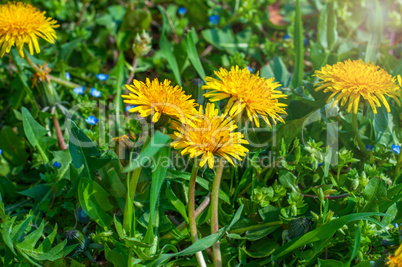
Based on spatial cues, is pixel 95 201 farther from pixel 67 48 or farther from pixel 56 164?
pixel 67 48

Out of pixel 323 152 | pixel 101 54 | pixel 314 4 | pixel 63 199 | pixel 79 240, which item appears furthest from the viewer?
pixel 314 4

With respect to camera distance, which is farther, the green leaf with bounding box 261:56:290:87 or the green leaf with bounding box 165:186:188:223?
the green leaf with bounding box 261:56:290:87

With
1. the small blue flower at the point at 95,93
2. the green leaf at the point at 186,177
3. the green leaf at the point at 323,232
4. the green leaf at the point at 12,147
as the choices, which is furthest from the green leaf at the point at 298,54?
the green leaf at the point at 12,147

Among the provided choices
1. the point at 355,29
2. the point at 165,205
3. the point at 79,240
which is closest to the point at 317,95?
the point at 165,205

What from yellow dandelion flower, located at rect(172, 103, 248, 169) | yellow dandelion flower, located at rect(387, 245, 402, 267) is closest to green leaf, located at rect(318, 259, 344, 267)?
yellow dandelion flower, located at rect(387, 245, 402, 267)

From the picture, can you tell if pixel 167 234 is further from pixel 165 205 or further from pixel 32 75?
pixel 32 75

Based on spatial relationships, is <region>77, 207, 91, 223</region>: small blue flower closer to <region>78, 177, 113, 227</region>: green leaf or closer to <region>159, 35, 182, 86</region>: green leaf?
<region>78, 177, 113, 227</region>: green leaf
